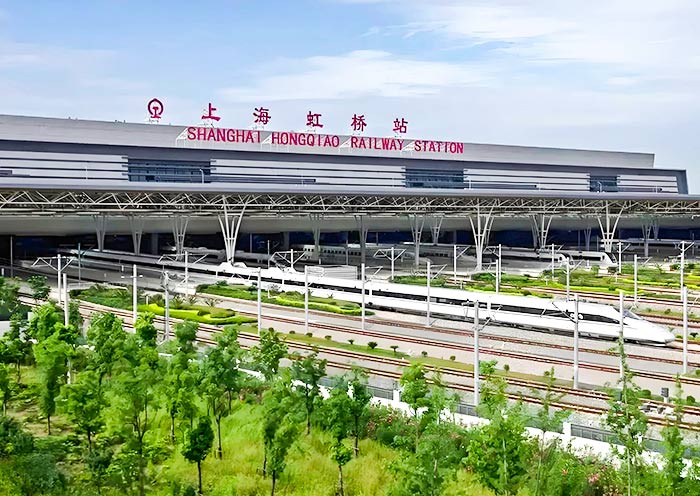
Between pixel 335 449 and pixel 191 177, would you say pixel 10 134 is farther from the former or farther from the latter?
pixel 335 449

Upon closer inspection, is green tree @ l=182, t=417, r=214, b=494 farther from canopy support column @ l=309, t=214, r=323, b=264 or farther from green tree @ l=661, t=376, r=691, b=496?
canopy support column @ l=309, t=214, r=323, b=264

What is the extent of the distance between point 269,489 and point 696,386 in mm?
15858

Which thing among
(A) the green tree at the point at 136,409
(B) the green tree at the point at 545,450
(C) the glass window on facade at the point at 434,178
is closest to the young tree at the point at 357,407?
(B) the green tree at the point at 545,450

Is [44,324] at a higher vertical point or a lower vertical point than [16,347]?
higher

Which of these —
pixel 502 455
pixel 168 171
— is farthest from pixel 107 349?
pixel 168 171

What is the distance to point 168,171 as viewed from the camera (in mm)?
66625

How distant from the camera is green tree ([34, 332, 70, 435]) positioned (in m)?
20.2

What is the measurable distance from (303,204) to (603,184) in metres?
47.1

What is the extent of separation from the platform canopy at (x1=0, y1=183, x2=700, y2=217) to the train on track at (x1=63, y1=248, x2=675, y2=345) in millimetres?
5191

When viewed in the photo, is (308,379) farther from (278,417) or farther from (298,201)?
(298,201)

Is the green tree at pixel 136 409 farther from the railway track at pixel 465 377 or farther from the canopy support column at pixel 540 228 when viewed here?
the canopy support column at pixel 540 228

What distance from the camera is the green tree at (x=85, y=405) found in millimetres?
17938

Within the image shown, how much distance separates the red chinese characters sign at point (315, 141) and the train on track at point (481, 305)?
2003 cm

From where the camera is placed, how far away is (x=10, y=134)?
59.8 m
